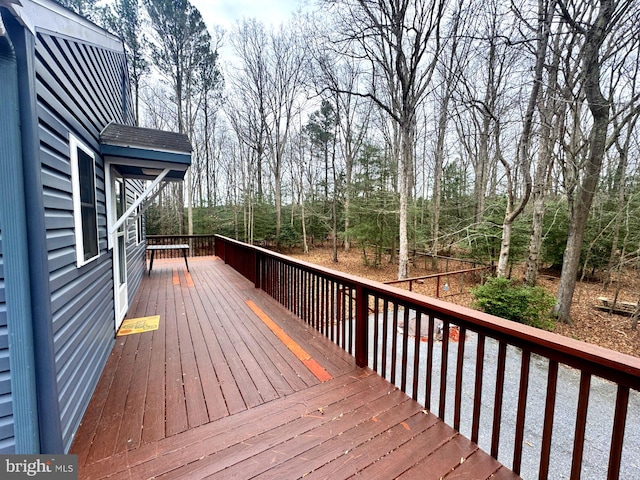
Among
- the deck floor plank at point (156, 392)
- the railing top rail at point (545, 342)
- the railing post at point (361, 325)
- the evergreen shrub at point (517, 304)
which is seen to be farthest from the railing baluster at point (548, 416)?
the evergreen shrub at point (517, 304)

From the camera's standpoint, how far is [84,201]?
2.23 m

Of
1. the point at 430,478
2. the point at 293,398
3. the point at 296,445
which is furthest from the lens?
the point at 293,398

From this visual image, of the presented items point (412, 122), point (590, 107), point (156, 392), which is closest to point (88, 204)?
point (156, 392)

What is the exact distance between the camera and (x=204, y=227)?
16016 mm

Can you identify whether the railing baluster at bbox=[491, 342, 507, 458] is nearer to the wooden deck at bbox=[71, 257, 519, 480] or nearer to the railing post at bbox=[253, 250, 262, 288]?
the wooden deck at bbox=[71, 257, 519, 480]

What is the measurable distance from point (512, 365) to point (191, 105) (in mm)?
14828

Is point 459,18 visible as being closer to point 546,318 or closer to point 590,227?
point 546,318

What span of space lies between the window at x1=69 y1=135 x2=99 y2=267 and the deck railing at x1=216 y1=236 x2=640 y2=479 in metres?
2.03

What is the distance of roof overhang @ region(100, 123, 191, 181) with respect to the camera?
2.87 m

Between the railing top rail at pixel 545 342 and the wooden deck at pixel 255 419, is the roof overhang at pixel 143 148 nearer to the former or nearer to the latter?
the wooden deck at pixel 255 419

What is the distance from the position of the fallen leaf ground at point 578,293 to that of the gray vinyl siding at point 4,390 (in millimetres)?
7598

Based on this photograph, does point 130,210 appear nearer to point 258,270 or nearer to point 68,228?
point 68,228

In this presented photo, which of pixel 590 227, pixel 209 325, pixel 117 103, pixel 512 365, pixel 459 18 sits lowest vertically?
pixel 512 365

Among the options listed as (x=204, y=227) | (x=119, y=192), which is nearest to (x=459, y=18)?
(x=119, y=192)
